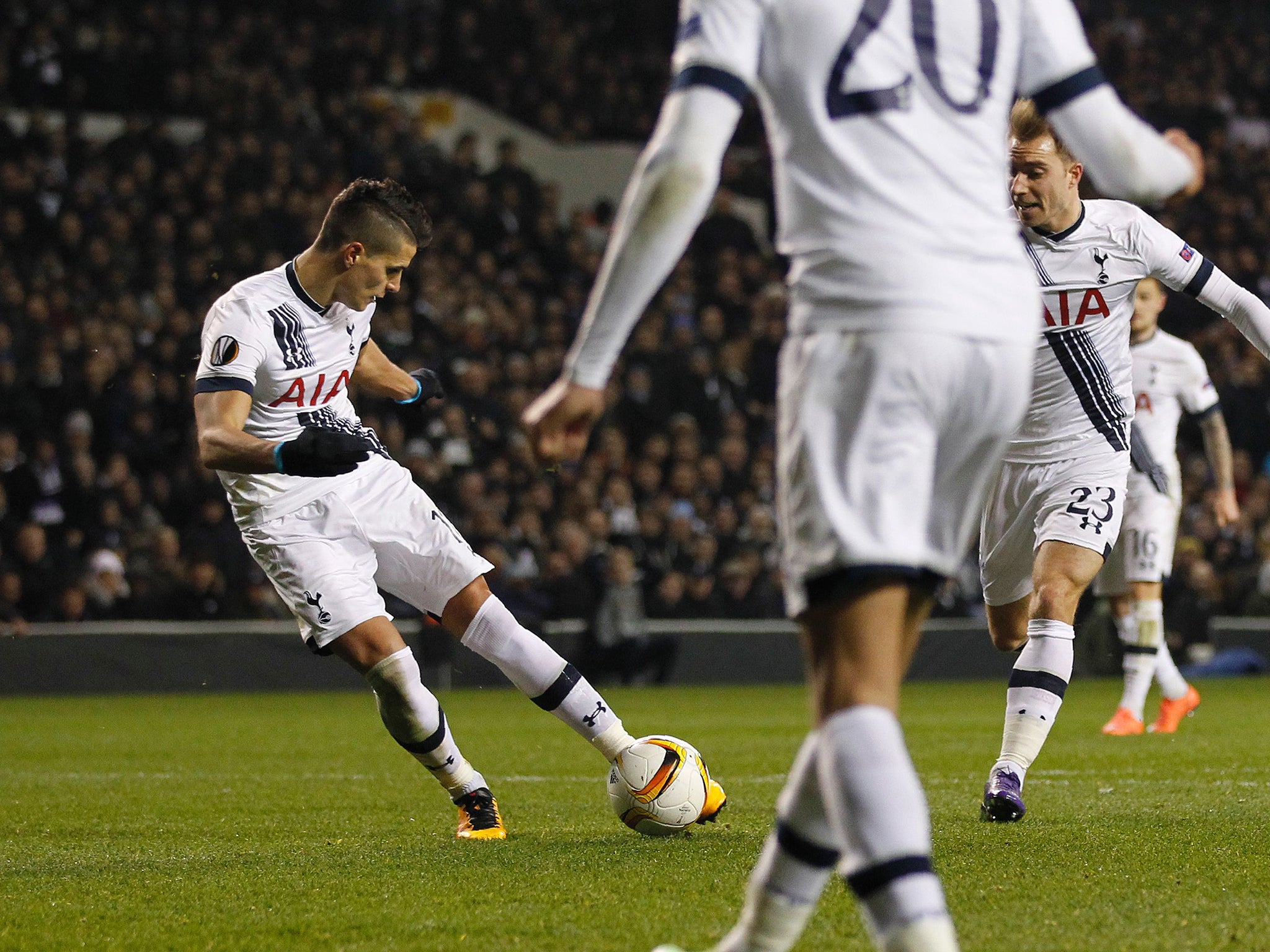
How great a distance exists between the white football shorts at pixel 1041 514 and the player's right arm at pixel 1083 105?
3008 mm

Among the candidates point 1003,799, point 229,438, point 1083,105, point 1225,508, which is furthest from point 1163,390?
point 1083,105

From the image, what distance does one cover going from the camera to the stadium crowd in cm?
1516

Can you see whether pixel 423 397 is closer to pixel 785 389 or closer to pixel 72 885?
pixel 72 885

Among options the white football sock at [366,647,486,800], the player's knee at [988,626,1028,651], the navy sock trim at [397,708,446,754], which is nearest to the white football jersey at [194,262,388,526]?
the white football sock at [366,647,486,800]

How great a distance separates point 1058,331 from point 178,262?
12.5m

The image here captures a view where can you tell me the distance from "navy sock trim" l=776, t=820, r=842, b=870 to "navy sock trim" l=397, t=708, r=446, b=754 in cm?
301

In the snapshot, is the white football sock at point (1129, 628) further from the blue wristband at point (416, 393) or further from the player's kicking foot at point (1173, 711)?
the blue wristband at point (416, 393)

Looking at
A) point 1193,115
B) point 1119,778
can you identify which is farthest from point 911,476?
point 1193,115

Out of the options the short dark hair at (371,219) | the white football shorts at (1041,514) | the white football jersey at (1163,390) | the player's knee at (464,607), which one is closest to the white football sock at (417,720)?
the player's knee at (464,607)

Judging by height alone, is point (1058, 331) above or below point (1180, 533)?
above

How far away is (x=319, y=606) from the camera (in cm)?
581

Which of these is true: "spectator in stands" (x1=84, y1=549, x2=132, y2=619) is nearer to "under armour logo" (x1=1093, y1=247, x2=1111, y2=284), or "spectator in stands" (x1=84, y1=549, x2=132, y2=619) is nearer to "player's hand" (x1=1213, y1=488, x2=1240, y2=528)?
"player's hand" (x1=1213, y1=488, x2=1240, y2=528)

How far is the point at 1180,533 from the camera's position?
727 inches

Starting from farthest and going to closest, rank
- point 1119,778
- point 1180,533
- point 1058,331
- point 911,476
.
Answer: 1. point 1180,533
2. point 1119,778
3. point 1058,331
4. point 911,476
